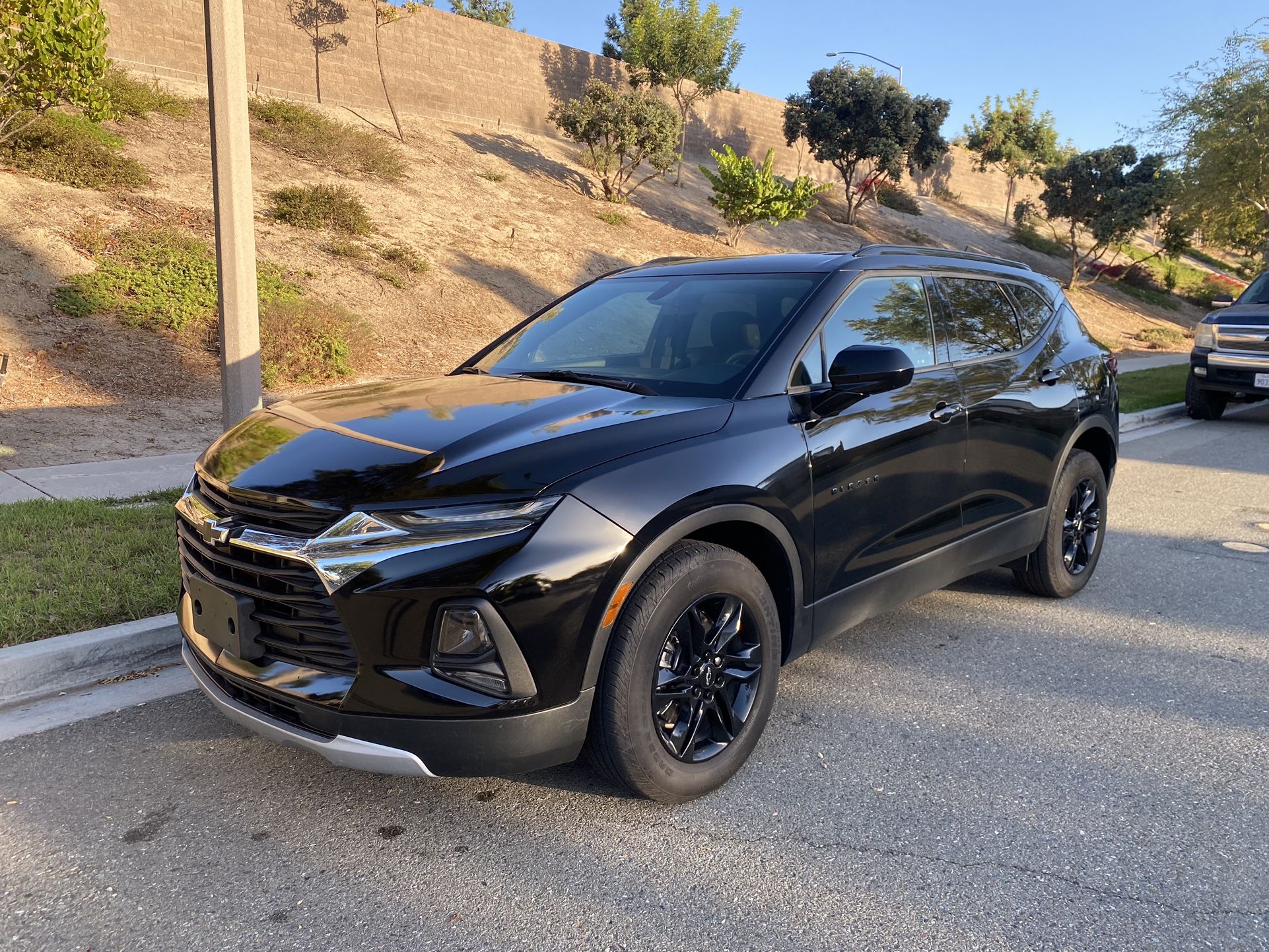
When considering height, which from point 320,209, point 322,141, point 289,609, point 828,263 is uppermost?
point 322,141

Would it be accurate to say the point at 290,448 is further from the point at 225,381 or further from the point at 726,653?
the point at 225,381

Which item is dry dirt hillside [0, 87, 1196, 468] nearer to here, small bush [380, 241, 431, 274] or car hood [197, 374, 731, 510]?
small bush [380, 241, 431, 274]

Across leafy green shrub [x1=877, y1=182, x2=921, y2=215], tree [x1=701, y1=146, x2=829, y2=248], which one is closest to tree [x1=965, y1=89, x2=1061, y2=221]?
leafy green shrub [x1=877, y1=182, x2=921, y2=215]

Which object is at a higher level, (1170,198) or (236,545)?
(1170,198)

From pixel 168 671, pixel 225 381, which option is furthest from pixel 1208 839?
pixel 225 381

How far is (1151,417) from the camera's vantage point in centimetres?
1220

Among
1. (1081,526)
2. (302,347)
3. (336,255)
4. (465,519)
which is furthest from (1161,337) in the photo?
(465,519)

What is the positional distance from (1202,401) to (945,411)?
9.96 metres

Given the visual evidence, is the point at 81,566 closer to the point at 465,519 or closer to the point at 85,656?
the point at 85,656

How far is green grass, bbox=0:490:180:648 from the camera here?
4207 mm

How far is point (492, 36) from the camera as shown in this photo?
84.6ft

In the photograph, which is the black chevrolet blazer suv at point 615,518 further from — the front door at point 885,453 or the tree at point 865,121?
the tree at point 865,121

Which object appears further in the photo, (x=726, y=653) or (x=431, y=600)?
(x=726, y=653)

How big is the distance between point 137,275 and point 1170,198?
2722 centimetres
